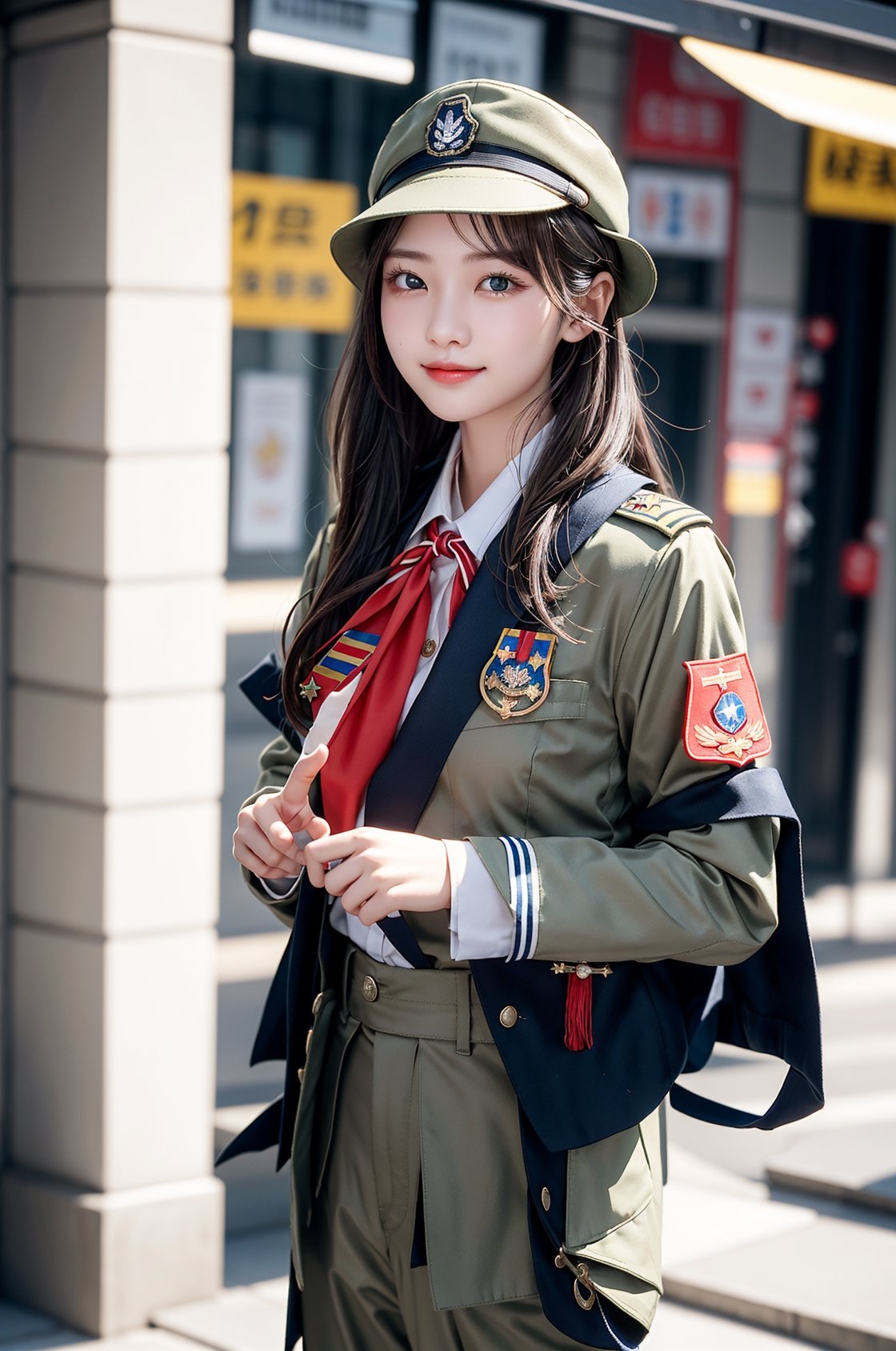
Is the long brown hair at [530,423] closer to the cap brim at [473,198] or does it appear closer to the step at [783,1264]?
the cap brim at [473,198]

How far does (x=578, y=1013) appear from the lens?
6.02ft

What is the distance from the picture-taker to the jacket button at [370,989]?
6.39 feet

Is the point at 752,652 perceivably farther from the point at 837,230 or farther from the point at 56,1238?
the point at 56,1238

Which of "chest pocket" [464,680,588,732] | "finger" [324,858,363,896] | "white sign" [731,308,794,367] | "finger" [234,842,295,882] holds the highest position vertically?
"white sign" [731,308,794,367]

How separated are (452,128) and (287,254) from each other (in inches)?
111

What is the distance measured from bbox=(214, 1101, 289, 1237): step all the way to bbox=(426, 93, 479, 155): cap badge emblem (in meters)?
2.74

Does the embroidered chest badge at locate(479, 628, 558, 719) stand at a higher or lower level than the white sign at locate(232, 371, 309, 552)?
lower

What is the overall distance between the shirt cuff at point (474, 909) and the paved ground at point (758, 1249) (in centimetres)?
205

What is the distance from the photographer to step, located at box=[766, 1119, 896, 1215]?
13.5ft

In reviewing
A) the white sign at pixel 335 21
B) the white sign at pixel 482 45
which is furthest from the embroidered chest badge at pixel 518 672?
the white sign at pixel 482 45

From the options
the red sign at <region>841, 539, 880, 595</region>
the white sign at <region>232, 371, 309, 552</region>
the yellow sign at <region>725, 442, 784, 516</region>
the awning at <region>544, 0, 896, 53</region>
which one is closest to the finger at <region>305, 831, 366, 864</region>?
the awning at <region>544, 0, 896, 53</region>

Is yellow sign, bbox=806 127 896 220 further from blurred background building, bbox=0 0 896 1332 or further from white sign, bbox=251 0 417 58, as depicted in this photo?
white sign, bbox=251 0 417 58

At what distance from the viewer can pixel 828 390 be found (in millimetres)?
7008

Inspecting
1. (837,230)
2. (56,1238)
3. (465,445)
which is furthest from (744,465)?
(465,445)
